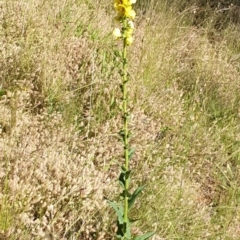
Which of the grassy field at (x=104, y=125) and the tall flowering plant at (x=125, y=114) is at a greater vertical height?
the tall flowering plant at (x=125, y=114)

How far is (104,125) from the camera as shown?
2.86 meters

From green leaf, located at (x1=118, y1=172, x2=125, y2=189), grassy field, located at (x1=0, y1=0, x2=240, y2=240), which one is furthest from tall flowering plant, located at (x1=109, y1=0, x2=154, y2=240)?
grassy field, located at (x1=0, y1=0, x2=240, y2=240)

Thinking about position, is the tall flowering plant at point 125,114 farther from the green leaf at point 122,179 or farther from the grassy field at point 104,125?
the grassy field at point 104,125

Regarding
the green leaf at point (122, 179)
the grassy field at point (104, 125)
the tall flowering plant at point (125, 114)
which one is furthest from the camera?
the grassy field at point (104, 125)

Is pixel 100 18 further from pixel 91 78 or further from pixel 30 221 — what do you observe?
pixel 30 221

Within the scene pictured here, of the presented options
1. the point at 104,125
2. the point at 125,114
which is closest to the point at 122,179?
the point at 125,114

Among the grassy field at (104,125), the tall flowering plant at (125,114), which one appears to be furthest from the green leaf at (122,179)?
the grassy field at (104,125)

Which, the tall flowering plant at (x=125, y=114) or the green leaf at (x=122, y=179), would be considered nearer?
the tall flowering plant at (x=125, y=114)

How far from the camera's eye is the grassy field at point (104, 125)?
7.24 ft

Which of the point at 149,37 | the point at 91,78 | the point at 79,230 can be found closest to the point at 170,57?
the point at 149,37

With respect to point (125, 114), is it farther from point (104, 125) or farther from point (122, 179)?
point (104, 125)

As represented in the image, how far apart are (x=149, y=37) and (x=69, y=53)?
0.85 m

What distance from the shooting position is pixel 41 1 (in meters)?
3.64

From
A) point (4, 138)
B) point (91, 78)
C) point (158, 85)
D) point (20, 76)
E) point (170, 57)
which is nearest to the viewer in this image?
point (4, 138)
